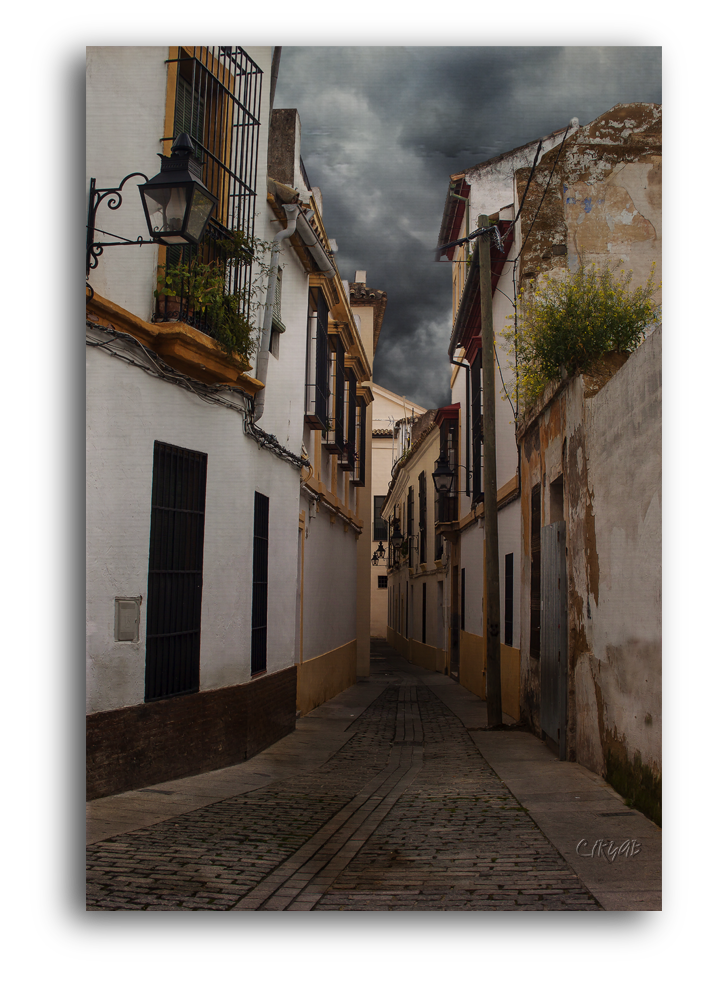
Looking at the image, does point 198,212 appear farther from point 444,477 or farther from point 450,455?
point 450,455

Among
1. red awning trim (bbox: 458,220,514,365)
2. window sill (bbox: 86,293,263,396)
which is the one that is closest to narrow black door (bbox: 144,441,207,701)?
window sill (bbox: 86,293,263,396)

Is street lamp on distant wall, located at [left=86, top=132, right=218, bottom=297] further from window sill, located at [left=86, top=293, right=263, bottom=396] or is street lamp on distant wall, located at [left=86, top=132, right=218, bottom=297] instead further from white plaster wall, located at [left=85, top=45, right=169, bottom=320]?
window sill, located at [left=86, top=293, right=263, bottom=396]

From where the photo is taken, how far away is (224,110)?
5.48 meters

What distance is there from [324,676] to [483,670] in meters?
2.61

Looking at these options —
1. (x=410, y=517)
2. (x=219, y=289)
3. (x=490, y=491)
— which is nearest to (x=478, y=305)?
(x=490, y=491)

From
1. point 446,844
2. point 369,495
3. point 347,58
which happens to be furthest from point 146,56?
point 369,495

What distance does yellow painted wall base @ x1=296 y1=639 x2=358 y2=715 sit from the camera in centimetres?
1039

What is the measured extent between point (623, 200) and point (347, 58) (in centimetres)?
370

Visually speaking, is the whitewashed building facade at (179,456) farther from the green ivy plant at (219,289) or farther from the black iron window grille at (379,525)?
the black iron window grille at (379,525)

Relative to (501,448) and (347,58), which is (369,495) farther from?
(347,58)

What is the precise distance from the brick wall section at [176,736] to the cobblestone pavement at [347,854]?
1.75ft

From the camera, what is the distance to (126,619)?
203 inches

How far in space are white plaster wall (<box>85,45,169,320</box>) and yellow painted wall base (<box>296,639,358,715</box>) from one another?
593 cm

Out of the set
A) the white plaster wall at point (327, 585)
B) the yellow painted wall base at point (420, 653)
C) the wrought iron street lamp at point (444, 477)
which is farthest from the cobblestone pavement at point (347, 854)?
the yellow painted wall base at point (420, 653)
